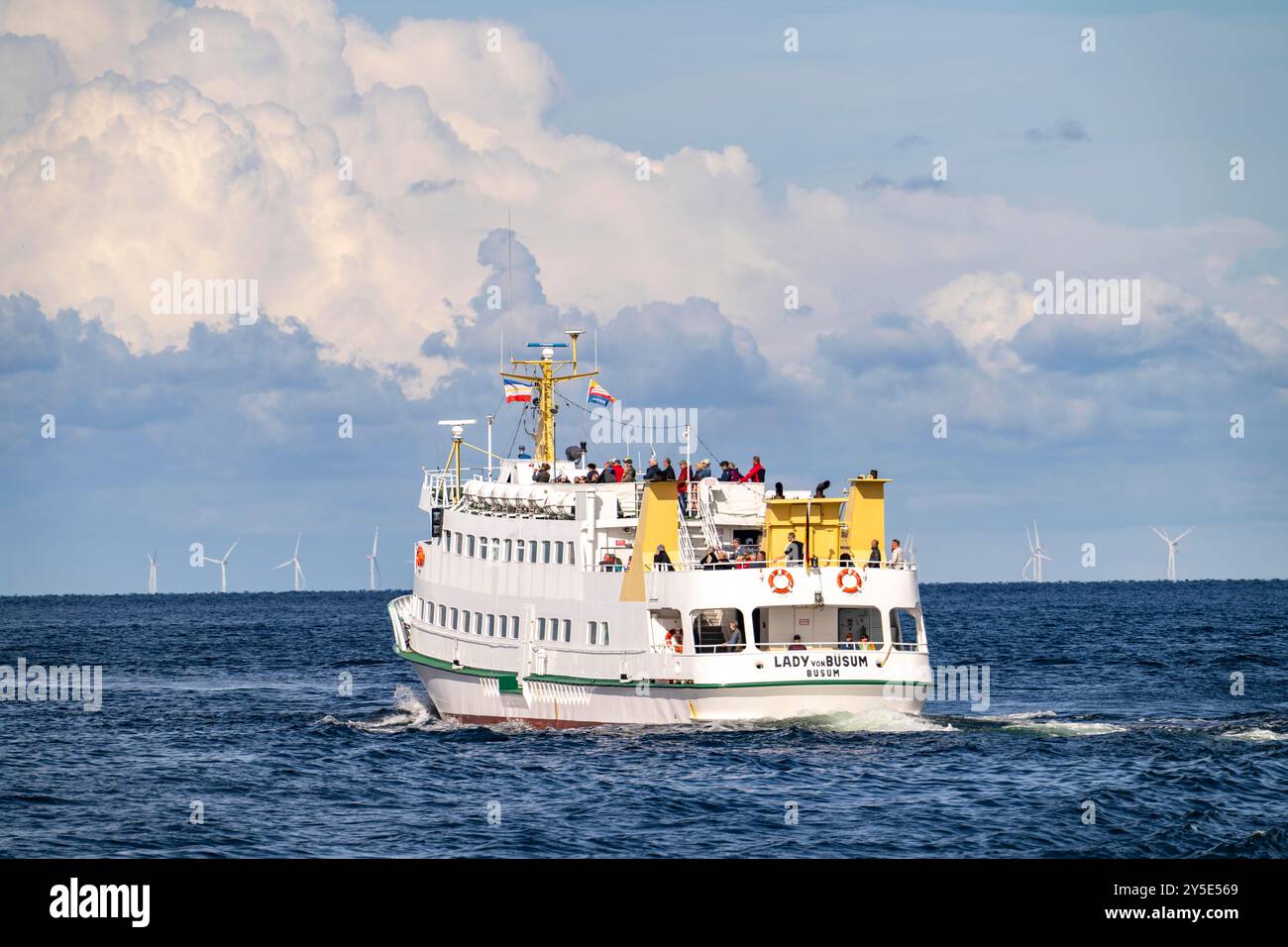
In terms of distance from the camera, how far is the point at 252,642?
377 ft

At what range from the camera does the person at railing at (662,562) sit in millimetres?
43844

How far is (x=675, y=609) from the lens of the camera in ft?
143

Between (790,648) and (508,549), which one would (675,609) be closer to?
(790,648)

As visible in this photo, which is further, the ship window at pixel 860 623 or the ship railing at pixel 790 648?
the ship window at pixel 860 623

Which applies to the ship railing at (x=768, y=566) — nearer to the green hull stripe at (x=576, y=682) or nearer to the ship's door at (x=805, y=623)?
the ship's door at (x=805, y=623)

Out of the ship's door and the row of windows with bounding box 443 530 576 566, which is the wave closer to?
the row of windows with bounding box 443 530 576 566

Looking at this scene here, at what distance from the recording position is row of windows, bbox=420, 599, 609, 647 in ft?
150

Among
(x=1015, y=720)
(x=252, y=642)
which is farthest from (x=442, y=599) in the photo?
(x=252, y=642)

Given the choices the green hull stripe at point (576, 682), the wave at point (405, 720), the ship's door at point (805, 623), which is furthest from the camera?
the wave at point (405, 720)

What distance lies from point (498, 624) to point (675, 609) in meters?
8.32
